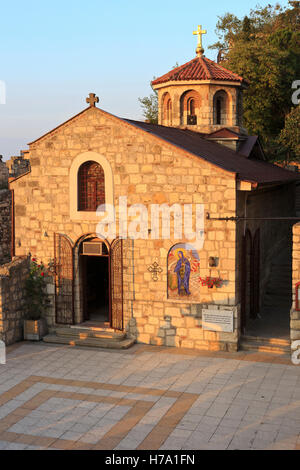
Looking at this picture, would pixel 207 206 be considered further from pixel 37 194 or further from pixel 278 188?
pixel 278 188

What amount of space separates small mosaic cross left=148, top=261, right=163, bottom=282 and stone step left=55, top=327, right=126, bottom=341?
72.5 inches

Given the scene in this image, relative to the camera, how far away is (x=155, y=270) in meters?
14.2

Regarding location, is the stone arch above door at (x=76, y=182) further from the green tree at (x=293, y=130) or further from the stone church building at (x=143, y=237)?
the green tree at (x=293, y=130)

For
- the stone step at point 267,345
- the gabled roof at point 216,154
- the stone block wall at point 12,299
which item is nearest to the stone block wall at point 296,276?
the stone step at point 267,345

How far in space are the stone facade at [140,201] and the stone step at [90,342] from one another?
0.47 m

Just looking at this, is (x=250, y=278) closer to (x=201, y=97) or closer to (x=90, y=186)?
(x=90, y=186)

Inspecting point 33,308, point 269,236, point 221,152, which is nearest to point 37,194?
point 33,308

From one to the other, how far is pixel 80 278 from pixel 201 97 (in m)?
8.87

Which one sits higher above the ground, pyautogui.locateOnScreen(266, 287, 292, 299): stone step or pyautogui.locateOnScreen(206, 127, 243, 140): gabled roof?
pyautogui.locateOnScreen(206, 127, 243, 140): gabled roof

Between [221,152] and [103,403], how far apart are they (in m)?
9.61

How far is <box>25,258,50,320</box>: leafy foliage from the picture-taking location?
15.2 metres

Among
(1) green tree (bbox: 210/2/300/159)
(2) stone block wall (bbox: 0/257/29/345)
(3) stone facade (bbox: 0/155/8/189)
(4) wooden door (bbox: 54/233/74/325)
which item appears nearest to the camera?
(2) stone block wall (bbox: 0/257/29/345)

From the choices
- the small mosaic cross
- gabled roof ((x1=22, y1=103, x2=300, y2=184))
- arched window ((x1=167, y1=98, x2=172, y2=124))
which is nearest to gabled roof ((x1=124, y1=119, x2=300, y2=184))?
gabled roof ((x1=22, y1=103, x2=300, y2=184))

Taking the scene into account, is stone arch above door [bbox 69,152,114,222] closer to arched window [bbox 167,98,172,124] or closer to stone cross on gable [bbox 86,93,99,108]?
stone cross on gable [bbox 86,93,99,108]
